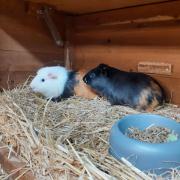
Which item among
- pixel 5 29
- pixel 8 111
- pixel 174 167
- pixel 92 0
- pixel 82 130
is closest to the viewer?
pixel 174 167

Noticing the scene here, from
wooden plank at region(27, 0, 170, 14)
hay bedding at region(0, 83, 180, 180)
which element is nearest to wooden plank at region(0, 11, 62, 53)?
wooden plank at region(27, 0, 170, 14)

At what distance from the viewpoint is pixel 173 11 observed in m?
1.29

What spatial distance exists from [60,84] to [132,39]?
1.48ft

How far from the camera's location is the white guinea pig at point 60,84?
1.47m

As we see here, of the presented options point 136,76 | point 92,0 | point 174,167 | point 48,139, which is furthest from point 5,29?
point 174,167

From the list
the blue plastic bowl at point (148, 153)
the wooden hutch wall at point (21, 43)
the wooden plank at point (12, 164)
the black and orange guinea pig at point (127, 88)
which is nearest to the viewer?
the blue plastic bowl at point (148, 153)

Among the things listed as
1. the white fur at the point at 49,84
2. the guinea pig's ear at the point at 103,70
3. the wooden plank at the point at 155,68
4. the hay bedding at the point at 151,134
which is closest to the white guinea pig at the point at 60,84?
the white fur at the point at 49,84

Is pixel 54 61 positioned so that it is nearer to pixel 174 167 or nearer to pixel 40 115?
pixel 40 115

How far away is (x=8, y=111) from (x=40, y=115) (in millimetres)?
130

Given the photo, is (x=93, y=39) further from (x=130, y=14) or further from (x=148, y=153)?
(x=148, y=153)

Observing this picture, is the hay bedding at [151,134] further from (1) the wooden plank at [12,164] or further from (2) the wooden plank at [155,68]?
(2) the wooden plank at [155,68]

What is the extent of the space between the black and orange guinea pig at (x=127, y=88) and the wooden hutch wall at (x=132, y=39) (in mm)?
124

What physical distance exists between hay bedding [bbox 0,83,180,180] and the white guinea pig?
0.06 meters

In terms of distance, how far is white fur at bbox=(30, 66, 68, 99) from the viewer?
1.46 meters
